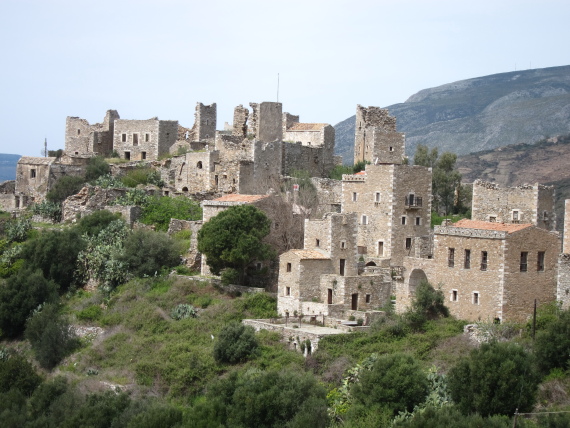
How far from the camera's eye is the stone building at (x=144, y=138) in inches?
2500

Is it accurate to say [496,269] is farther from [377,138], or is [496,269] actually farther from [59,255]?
[59,255]

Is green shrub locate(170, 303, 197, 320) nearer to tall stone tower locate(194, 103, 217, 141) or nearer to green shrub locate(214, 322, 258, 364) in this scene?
green shrub locate(214, 322, 258, 364)

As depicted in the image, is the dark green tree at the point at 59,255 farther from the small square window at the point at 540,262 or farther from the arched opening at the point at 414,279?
the small square window at the point at 540,262

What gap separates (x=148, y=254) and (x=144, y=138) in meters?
19.1

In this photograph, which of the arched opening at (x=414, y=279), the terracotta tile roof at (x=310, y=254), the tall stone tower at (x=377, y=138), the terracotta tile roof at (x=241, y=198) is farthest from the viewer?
the tall stone tower at (x=377, y=138)

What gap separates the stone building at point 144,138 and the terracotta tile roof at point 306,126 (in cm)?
804

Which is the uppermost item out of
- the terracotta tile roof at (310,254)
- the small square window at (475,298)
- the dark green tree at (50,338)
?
the terracotta tile roof at (310,254)

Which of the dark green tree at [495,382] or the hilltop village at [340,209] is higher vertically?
the hilltop village at [340,209]

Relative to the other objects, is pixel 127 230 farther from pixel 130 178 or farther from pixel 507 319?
pixel 507 319

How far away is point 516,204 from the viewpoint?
1684 inches

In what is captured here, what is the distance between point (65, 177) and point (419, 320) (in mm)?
28619

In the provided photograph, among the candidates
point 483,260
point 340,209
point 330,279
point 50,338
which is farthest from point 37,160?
point 483,260

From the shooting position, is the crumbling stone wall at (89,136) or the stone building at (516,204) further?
the crumbling stone wall at (89,136)

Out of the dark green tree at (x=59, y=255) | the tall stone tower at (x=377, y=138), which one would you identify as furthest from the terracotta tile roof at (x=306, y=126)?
the dark green tree at (x=59, y=255)
